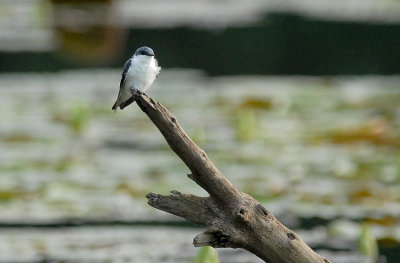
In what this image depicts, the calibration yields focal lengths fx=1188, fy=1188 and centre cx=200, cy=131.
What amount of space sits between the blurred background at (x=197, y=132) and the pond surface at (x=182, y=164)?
0.04 feet

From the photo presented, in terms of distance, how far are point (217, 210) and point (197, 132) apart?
3.51 metres

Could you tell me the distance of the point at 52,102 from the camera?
841cm

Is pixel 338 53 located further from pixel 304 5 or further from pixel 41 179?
pixel 41 179

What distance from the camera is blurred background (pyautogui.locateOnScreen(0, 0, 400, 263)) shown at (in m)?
5.43

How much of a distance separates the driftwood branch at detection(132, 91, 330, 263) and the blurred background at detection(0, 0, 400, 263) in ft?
5.14

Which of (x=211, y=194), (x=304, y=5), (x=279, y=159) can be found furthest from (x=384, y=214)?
(x=304, y=5)

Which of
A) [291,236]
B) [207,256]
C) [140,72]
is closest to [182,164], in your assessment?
[207,256]

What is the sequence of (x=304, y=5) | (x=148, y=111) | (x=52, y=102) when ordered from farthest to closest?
(x=304, y=5), (x=52, y=102), (x=148, y=111)

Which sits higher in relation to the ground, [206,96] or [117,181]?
[206,96]

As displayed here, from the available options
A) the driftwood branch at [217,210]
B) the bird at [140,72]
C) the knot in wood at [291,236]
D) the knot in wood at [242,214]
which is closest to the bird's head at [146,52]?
the bird at [140,72]

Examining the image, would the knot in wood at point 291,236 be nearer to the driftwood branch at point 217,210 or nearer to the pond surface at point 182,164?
the driftwood branch at point 217,210

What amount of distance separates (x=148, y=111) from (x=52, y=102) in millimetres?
5254

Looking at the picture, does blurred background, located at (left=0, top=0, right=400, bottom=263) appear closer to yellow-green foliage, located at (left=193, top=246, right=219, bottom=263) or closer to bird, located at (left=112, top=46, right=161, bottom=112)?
yellow-green foliage, located at (left=193, top=246, right=219, bottom=263)

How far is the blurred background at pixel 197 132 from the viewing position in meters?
5.43
